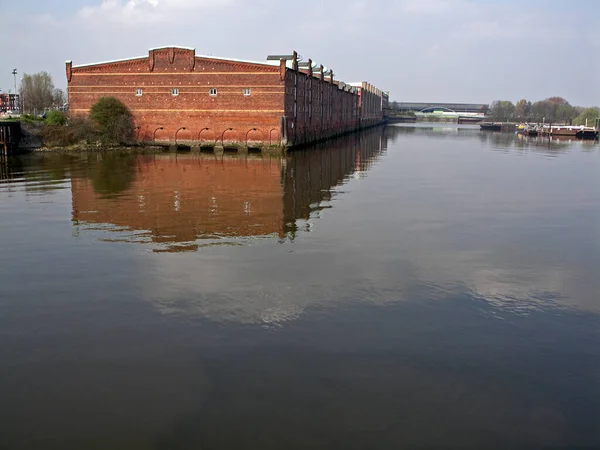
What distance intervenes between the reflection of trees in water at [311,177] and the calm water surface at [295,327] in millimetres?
401

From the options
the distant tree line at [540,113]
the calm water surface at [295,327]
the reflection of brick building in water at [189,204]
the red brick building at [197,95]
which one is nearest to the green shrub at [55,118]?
the red brick building at [197,95]

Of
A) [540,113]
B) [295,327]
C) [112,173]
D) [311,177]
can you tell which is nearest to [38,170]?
[112,173]

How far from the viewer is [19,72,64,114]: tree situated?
261 ft

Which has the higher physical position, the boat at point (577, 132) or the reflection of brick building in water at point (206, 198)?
the boat at point (577, 132)

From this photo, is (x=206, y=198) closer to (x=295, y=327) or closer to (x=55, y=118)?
(x=295, y=327)

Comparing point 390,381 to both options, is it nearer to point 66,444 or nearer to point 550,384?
point 550,384

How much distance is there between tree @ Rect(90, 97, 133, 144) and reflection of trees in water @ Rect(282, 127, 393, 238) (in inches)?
532

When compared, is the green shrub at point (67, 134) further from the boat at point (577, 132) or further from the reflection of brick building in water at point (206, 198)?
the boat at point (577, 132)

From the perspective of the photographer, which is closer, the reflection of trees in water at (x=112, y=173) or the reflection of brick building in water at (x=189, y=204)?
the reflection of brick building in water at (x=189, y=204)

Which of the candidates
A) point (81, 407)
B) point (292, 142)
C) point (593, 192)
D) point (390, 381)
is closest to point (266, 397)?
point (390, 381)

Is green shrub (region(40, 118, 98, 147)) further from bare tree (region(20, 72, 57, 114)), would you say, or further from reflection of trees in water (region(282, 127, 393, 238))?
bare tree (region(20, 72, 57, 114))

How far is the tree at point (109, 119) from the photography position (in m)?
42.4

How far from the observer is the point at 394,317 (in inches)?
347

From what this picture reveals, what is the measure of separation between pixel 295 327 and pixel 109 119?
38387 millimetres
